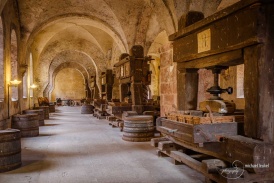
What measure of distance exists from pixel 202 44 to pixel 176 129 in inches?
54.0

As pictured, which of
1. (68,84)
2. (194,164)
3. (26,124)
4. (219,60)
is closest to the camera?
(219,60)

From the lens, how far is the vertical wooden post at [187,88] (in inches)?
182

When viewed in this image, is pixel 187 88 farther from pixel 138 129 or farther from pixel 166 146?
pixel 138 129

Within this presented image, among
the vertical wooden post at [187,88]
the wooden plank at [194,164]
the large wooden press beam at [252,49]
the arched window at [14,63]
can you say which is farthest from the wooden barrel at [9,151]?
the arched window at [14,63]

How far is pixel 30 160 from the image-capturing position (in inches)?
213

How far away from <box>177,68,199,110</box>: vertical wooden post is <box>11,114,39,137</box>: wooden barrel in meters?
5.67

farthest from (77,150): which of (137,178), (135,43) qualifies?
(135,43)

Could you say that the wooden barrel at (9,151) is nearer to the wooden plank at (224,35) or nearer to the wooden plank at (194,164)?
the wooden plank at (194,164)

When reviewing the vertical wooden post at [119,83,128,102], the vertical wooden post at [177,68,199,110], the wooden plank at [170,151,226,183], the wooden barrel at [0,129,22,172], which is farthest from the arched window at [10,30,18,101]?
the wooden plank at [170,151,226,183]

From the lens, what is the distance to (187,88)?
15.3 feet

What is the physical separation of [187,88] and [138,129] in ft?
10.4

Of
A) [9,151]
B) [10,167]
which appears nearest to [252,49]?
[9,151]

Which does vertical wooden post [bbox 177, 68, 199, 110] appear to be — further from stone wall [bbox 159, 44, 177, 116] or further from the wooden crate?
stone wall [bbox 159, 44, 177, 116]

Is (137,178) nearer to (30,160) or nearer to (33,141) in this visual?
(30,160)
